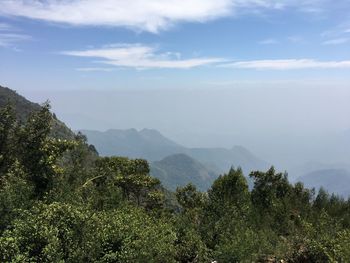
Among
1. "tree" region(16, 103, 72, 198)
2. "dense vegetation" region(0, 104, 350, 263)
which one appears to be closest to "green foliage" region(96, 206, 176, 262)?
"dense vegetation" region(0, 104, 350, 263)

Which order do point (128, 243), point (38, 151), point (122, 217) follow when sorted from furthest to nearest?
point (38, 151) < point (122, 217) < point (128, 243)

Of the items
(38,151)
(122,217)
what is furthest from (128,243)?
(38,151)

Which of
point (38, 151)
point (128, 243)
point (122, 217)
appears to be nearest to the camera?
point (128, 243)

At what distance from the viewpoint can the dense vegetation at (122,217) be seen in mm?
24938

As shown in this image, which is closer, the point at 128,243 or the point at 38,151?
the point at 128,243

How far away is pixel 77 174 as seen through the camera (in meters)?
50.8

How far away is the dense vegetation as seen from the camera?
81.8 feet

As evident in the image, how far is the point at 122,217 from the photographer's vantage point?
3250 centimetres

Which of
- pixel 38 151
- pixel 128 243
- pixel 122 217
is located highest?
pixel 38 151

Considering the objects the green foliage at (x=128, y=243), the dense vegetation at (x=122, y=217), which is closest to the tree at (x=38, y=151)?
the dense vegetation at (x=122, y=217)

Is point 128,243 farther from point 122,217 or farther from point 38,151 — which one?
point 38,151

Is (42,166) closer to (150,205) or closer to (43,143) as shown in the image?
(43,143)

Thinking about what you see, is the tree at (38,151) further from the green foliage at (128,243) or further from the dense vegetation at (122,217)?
the green foliage at (128,243)

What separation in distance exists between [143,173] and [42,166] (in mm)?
32242
